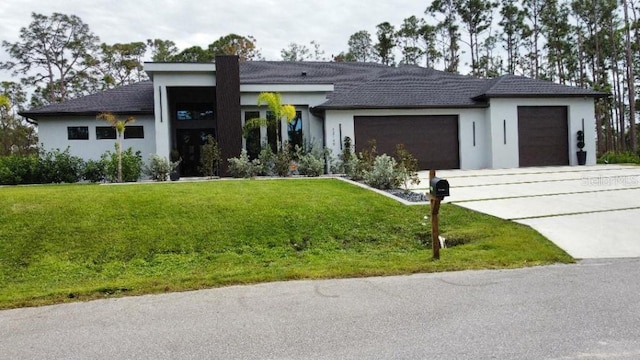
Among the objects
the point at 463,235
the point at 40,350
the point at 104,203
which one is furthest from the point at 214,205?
the point at 40,350

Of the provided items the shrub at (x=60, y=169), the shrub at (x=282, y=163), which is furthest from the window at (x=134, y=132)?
the shrub at (x=282, y=163)

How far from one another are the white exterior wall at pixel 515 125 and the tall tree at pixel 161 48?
96.3ft

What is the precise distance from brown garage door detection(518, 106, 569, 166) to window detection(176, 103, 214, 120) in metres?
13.6

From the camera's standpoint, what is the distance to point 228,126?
17.7 metres

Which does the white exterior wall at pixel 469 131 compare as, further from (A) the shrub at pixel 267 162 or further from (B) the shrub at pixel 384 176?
(B) the shrub at pixel 384 176

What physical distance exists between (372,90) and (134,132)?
1021 cm

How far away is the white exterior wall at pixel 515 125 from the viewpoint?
19.4 m

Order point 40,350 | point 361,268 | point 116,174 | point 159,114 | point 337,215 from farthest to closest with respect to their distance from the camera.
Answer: point 159,114, point 116,174, point 337,215, point 361,268, point 40,350

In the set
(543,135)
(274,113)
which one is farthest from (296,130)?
(543,135)

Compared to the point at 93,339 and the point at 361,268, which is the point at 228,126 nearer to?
the point at 361,268

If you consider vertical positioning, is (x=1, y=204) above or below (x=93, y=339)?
above

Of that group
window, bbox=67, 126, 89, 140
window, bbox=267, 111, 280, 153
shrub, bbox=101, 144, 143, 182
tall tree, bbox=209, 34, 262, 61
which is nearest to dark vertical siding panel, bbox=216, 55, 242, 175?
window, bbox=267, 111, 280, 153

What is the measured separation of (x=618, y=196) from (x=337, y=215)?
695 centimetres

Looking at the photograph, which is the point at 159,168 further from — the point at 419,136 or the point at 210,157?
the point at 419,136
